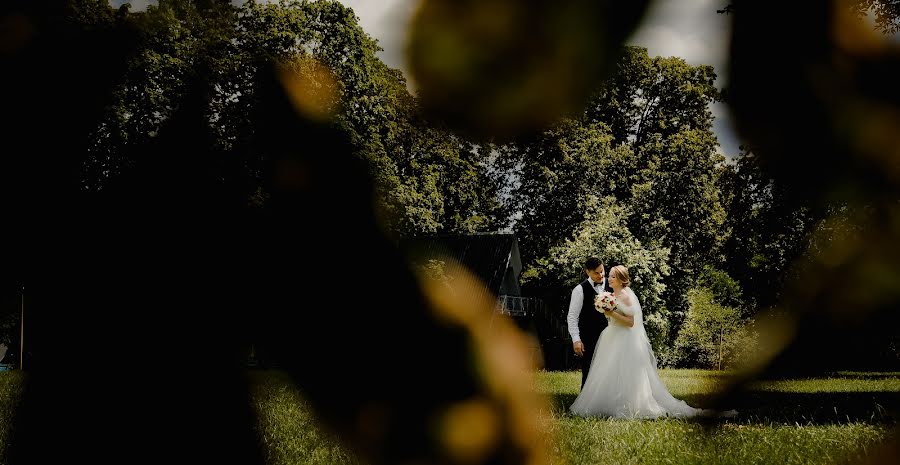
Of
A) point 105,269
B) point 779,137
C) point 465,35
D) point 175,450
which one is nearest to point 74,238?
point 105,269

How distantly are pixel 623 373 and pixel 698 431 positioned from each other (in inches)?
276

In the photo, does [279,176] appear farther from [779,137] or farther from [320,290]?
[779,137]

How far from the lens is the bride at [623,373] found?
6.77 m

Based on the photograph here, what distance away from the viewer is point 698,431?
506 millimetres

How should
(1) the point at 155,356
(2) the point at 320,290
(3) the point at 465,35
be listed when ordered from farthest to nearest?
(1) the point at 155,356, (2) the point at 320,290, (3) the point at 465,35

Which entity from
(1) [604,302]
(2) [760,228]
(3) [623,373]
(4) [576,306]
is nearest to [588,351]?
(4) [576,306]

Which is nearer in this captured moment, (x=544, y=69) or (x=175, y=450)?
(x=544, y=69)

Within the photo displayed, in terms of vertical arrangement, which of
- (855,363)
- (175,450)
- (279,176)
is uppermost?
(279,176)

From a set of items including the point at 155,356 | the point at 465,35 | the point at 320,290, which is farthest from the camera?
the point at 155,356

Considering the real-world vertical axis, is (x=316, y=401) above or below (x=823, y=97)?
below

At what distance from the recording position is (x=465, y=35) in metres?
0.44

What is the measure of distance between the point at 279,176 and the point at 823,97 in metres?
0.44

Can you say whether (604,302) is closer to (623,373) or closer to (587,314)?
(623,373)

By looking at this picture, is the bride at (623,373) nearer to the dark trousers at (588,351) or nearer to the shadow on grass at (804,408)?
the shadow on grass at (804,408)
